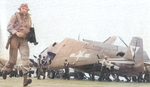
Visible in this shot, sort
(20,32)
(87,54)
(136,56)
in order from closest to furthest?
(20,32) < (136,56) < (87,54)

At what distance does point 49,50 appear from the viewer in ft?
23.8

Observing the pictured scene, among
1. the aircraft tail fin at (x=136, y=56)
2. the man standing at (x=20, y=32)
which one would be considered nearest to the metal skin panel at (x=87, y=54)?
the aircraft tail fin at (x=136, y=56)

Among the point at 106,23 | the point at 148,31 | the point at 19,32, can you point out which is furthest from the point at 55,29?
the point at 19,32

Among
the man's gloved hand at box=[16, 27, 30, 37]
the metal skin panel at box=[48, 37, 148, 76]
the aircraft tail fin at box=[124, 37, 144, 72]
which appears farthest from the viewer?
the metal skin panel at box=[48, 37, 148, 76]

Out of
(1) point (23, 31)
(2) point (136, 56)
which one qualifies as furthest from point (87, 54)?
(1) point (23, 31)

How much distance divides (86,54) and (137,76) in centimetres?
125

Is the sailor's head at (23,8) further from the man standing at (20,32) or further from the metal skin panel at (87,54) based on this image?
the metal skin panel at (87,54)

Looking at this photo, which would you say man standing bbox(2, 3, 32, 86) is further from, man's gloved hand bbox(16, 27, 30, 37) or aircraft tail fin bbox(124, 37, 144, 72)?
aircraft tail fin bbox(124, 37, 144, 72)

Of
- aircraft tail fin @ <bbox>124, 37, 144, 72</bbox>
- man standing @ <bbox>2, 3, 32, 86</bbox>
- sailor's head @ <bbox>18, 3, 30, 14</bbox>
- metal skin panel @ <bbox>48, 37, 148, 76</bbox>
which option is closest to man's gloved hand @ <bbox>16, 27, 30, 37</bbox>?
man standing @ <bbox>2, 3, 32, 86</bbox>

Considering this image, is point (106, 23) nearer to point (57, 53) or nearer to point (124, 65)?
point (124, 65)

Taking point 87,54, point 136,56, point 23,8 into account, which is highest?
point 23,8

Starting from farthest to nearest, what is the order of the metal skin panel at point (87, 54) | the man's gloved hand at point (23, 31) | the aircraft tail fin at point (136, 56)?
the metal skin panel at point (87, 54)
the aircraft tail fin at point (136, 56)
the man's gloved hand at point (23, 31)

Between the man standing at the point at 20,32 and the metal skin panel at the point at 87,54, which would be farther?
the metal skin panel at the point at 87,54

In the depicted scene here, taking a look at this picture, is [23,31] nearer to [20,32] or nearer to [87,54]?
[20,32]
